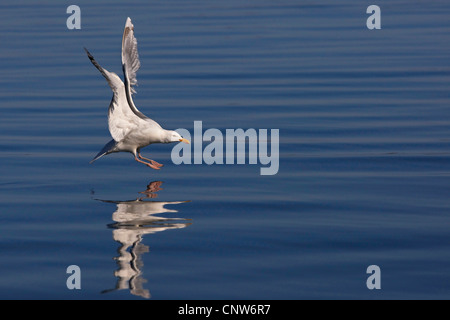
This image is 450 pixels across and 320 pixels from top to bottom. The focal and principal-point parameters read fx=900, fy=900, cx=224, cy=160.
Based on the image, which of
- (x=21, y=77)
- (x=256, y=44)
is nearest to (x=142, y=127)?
(x=21, y=77)

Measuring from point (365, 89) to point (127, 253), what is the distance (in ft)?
34.8

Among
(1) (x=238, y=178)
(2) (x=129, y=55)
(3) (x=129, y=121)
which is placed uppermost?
(2) (x=129, y=55)

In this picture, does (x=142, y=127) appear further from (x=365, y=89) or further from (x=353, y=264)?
(x=365, y=89)

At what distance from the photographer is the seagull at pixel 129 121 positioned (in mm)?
12570

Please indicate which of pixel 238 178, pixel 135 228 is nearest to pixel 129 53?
pixel 238 178

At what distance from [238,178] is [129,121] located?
1.77 meters

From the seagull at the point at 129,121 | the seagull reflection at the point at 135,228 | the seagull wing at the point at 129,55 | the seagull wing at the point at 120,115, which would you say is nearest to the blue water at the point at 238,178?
the seagull reflection at the point at 135,228

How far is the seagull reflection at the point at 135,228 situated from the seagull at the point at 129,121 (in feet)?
2.37

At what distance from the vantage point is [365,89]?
63.5 ft

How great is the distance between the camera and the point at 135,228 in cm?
1076

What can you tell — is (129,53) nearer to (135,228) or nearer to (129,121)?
(129,121)

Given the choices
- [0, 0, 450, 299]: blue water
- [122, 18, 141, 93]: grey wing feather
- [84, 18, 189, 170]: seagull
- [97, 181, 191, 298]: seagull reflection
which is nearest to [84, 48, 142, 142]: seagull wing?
[84, 18, 189, 170]: seagull

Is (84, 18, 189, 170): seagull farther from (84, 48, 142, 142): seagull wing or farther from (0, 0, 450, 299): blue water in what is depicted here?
(0, 0, 450, 299): blue water

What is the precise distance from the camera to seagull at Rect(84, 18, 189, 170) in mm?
12570
